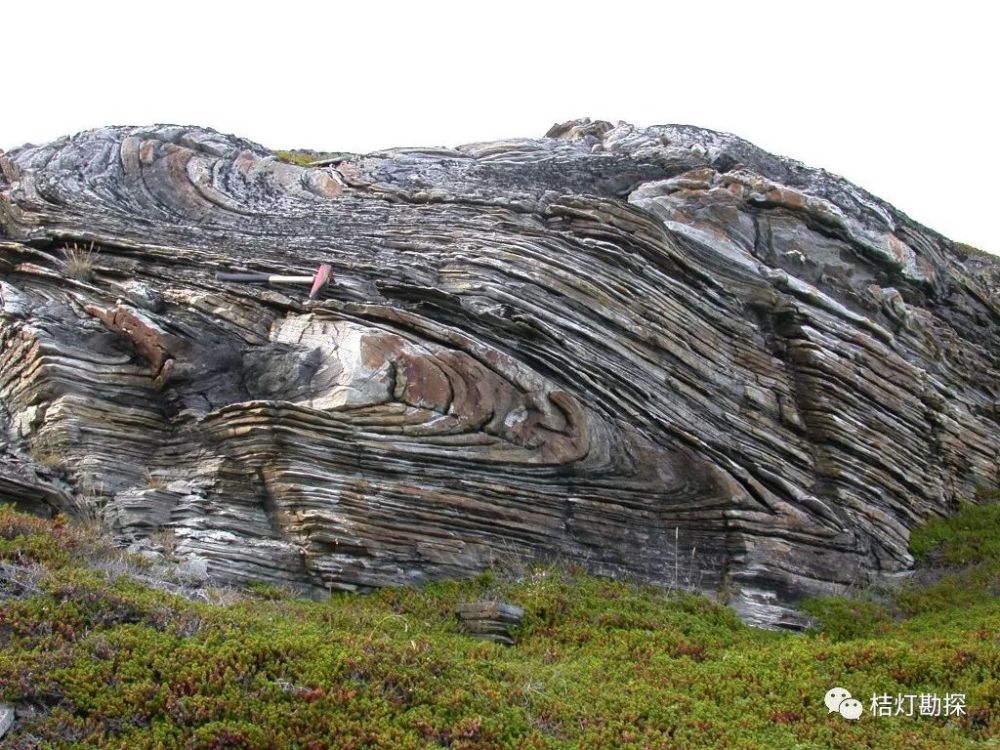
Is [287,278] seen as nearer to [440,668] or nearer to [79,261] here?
[79,261]

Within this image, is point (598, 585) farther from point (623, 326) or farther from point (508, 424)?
point (623, 326)

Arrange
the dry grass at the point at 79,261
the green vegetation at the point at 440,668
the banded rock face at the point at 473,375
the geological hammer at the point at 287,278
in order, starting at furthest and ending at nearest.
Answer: the geological hammer at the point at 287,278 < the dry grass at the point at 79,261 < the banded rock face at the point at 473,375 < the green vegetation at the point at 440,668

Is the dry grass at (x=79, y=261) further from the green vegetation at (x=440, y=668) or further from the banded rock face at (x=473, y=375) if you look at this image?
the green vegetation at (x=440, y=668)

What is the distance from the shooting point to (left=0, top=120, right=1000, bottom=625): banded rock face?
1781cm

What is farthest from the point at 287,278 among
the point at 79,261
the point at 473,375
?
the point at 473,375

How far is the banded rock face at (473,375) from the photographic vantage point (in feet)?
58.4

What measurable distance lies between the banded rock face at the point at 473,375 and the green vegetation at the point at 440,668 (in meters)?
1.56

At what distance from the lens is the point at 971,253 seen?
41125 mm

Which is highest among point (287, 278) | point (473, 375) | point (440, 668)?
point (287, 278)

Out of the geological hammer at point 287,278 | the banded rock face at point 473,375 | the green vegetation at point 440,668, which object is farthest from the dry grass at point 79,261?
the green vegetation at point 440,668

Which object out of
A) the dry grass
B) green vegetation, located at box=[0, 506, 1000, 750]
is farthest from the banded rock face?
green vegetation, located at box=[0, 506, 1000, 750]

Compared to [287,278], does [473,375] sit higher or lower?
lower

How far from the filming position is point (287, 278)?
22000mm

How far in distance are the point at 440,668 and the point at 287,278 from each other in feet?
39.3
